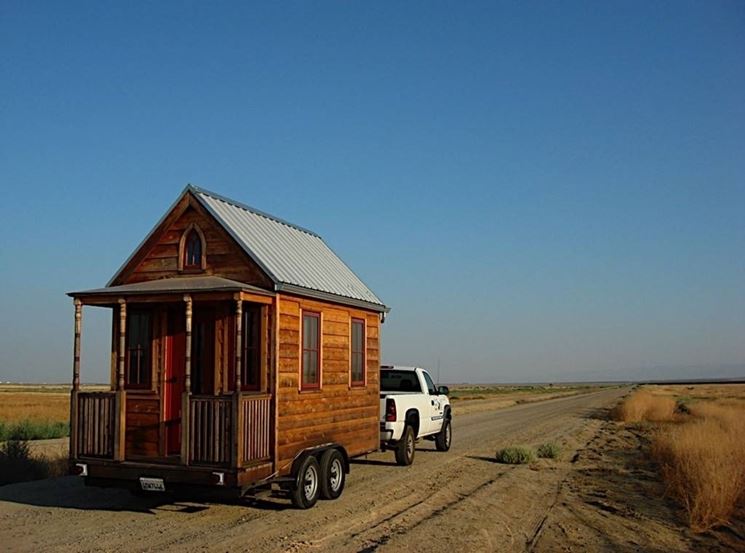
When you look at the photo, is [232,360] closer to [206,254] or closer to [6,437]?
[206,254]

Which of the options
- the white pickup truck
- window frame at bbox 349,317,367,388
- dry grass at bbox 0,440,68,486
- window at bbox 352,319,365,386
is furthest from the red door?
the white pickup truck

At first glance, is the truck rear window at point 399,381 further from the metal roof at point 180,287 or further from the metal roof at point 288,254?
the metal roof at point 180,287

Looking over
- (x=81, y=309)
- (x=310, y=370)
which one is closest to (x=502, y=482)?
(x=310, y=370)

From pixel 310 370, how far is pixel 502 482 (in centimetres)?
468

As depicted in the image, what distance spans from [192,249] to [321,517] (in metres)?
4.63

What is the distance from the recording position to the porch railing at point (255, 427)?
10.2m

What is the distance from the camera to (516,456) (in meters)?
17.3

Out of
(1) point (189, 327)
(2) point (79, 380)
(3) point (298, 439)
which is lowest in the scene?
(3) point (298, 439)

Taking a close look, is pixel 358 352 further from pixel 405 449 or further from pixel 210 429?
pixel 210 429

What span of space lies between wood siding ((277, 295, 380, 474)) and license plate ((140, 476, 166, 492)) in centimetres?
163

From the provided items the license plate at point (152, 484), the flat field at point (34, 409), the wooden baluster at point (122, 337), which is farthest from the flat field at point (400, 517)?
the flat field at point (34, 409)

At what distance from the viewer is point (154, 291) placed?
1085cm

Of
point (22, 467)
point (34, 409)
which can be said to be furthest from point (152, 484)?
point (34, 409)

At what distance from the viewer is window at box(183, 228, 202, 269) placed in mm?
12102
